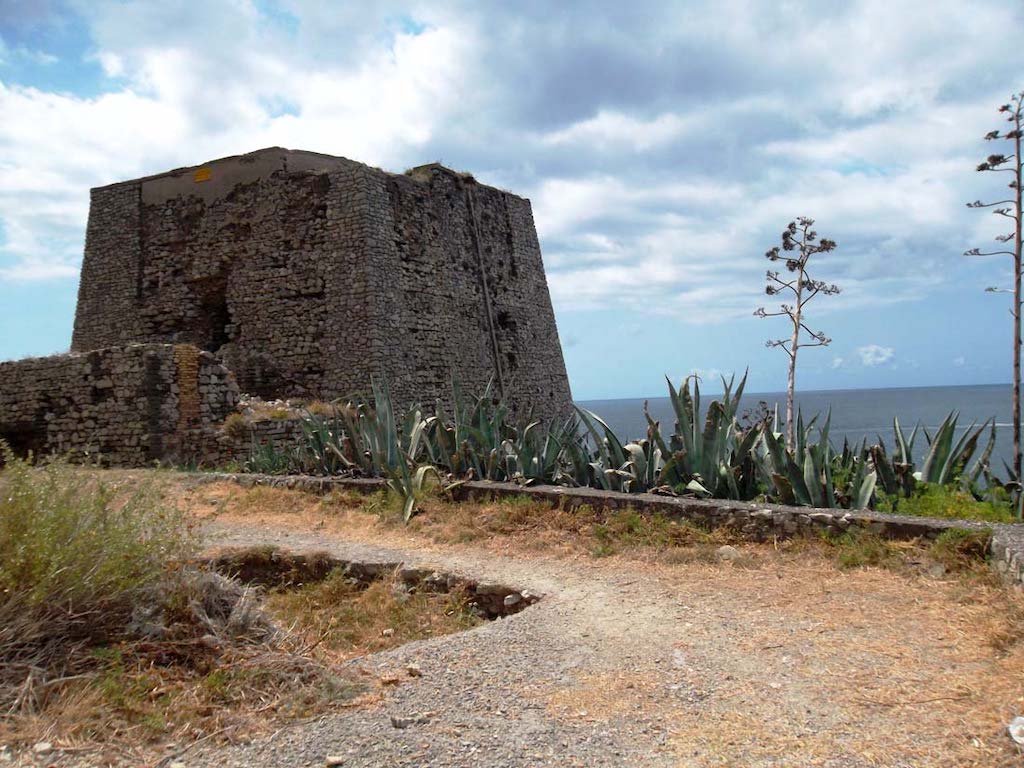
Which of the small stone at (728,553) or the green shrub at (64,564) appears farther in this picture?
the small stone at (728,553)

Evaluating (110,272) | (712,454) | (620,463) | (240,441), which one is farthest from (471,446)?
(110,272)

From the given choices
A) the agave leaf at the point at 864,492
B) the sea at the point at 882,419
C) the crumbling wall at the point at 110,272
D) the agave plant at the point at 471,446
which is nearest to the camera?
the agave leaf at the point at 864,492

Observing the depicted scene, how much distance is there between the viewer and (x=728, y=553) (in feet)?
15.5

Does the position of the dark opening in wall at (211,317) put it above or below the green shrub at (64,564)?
above

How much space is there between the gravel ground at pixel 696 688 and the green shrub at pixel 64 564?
88 centimetres

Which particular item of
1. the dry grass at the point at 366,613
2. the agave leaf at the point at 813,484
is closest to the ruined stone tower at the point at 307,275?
the dry grass at the point at 366,613

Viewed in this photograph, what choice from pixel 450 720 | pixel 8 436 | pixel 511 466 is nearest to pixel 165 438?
pixel 8 436

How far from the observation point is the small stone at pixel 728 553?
466cm

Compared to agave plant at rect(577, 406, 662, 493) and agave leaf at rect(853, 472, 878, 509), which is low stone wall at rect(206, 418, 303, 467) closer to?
agave plant at rect(577, 406, 662, 493)

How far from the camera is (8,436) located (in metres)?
11.9

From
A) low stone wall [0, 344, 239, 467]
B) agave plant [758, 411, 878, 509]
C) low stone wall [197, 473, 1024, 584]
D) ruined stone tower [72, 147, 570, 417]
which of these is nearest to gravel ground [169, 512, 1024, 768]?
low stone wall [197, 473, 1024, 584]

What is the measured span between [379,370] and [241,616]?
11.0 metres

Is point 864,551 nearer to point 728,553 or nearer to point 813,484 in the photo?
point 728,553

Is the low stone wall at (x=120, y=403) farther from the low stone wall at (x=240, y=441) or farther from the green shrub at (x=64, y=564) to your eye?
the green shrub at (x=64, y=564)
